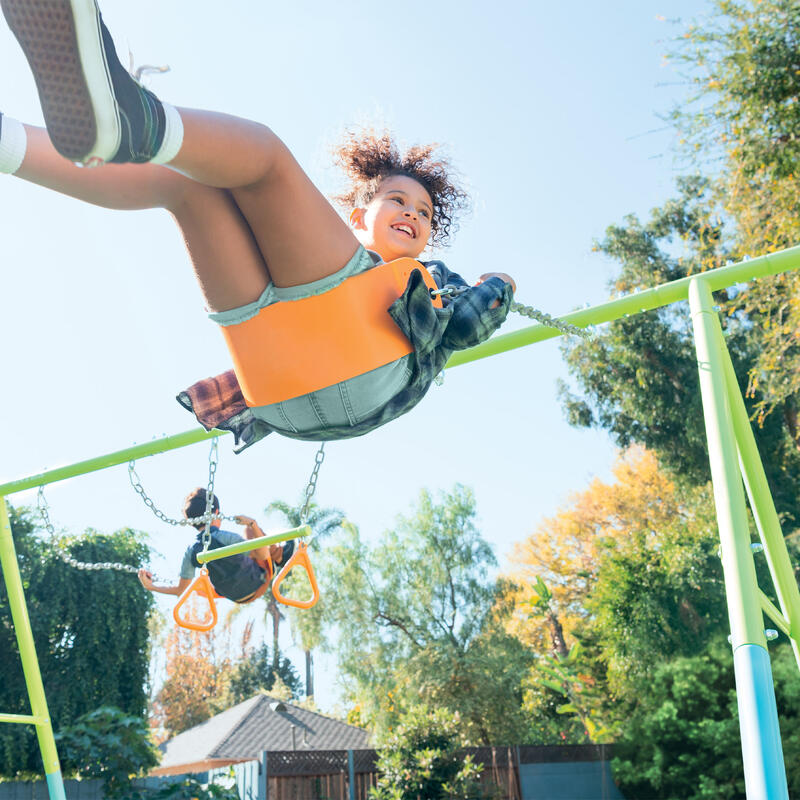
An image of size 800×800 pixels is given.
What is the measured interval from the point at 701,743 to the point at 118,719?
25.2 ft

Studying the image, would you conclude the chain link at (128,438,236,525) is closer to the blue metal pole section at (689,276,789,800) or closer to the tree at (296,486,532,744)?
the blue metal pole section at (689,276,789,800)

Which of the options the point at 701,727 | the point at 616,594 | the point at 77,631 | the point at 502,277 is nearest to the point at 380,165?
the point at 502,277

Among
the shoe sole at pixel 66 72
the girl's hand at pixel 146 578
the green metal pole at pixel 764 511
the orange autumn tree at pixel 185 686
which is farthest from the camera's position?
the orange autumn tree at pixel 185 686

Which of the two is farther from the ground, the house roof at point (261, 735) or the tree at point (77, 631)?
the tree at point (77, 631)

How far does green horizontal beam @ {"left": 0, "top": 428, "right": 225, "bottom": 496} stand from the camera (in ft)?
11.5

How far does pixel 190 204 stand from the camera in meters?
1.39

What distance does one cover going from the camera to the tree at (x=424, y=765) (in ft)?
34.6

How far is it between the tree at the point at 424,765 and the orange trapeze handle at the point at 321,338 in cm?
1009

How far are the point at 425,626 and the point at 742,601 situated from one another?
1454cm

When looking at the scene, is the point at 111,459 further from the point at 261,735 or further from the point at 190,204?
the point at 261,735

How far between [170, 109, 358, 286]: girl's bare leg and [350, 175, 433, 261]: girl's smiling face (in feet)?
1.59

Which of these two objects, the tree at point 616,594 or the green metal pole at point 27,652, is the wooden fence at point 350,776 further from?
the green metal pole at point 27,652

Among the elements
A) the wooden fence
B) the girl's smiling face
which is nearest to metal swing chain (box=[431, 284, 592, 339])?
the girl's smiling face

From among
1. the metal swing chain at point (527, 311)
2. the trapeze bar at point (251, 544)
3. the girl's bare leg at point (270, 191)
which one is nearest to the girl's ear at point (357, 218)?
the metal swing chain at point (527, 311)
